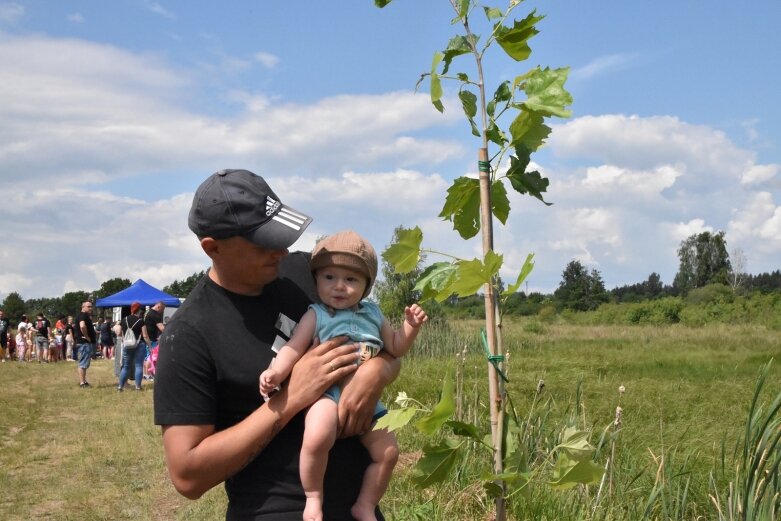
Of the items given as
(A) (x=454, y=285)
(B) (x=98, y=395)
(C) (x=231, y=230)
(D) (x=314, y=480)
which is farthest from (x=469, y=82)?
(B) (x=98, y=395)

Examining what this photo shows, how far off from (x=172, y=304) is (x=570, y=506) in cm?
1973

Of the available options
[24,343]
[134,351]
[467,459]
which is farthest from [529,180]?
[24,343]

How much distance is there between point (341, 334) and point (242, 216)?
0.40m

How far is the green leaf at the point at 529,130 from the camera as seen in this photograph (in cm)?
148

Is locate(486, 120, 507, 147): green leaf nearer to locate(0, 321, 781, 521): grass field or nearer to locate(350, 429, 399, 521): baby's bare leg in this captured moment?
locate(0, 321, 781, 521): grass field

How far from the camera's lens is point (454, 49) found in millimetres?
1511

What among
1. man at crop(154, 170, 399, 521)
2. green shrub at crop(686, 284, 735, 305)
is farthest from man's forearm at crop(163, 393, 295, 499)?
green shrub at crop(686, 284, 735, 305)

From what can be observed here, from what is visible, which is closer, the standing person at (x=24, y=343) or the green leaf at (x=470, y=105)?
the green leaf at (x=470, y=105)

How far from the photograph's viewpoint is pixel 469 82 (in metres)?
1.52

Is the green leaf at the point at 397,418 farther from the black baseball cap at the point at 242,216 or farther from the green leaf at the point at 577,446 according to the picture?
the black baseball cap at the point at 242,216

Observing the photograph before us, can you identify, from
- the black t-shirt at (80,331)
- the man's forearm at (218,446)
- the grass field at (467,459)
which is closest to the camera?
the man's forearm at (218,446)

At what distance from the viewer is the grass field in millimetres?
4242

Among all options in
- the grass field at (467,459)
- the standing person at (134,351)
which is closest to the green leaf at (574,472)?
the grass field at (467,459)

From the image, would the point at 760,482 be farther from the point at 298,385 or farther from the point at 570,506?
the point at 298,385
